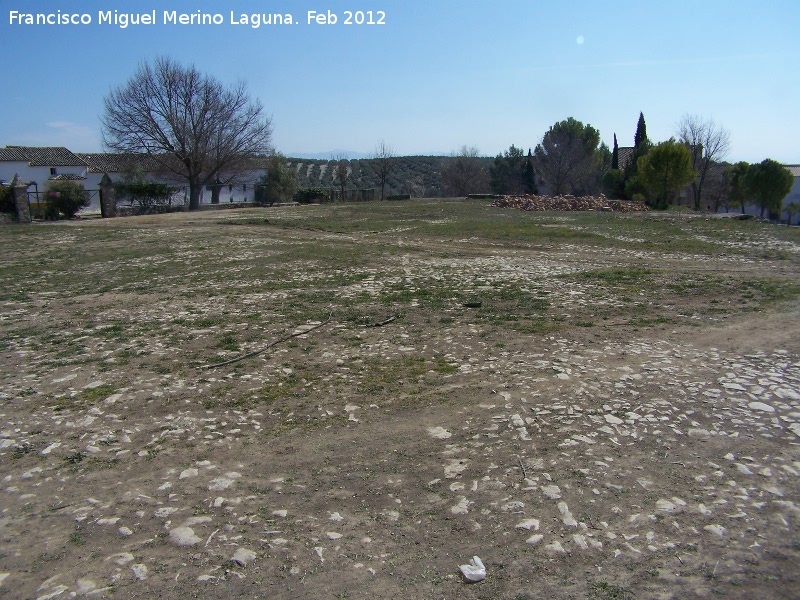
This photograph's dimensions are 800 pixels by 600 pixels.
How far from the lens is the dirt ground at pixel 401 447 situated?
3.76 metres

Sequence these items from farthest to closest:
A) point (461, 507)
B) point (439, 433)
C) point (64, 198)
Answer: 1. point (64, 198)
2. point (439, 433)
3. point (461, 507)

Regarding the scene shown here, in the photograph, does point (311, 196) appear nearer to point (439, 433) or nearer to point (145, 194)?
point (145, 194)

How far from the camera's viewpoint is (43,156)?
64.1 m

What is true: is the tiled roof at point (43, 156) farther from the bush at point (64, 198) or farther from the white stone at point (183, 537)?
the white stone at point (183, 537)

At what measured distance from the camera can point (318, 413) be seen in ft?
20.0

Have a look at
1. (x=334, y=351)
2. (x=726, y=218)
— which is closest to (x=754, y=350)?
(x=334, y=351)

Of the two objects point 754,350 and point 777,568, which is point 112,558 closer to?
point 777,568

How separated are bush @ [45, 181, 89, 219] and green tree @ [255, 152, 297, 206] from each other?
20888 millimetres

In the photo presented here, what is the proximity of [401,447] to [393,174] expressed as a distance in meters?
93.3

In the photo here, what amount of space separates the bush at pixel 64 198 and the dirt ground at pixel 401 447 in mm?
25513

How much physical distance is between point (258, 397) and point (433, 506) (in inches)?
108

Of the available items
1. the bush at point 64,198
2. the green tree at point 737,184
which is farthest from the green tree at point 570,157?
the bush at point 64,198

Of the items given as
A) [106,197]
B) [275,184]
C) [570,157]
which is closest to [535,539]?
[106,197]

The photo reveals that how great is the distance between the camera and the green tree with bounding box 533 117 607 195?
61906 millimetres
